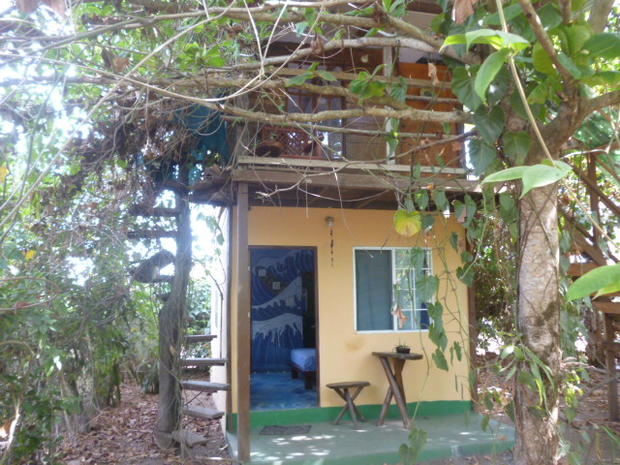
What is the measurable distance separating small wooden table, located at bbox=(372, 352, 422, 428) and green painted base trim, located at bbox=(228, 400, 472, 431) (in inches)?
10.4

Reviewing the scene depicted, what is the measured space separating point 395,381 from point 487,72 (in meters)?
6.34

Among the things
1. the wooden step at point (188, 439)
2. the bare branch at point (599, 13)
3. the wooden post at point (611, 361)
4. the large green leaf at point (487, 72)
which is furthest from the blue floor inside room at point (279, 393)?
the large green leaf at point (487, 72)

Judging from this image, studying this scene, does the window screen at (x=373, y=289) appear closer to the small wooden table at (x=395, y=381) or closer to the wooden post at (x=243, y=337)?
the small wooden table at (x=395, y=381)

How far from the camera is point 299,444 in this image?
19.6 ft

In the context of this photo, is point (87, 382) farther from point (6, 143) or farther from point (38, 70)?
point (38, 70)

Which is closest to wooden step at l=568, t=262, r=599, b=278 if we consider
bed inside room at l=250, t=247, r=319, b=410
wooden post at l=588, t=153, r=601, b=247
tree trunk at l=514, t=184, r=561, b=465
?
wooden post at l=588, t=153, r=601, b=247

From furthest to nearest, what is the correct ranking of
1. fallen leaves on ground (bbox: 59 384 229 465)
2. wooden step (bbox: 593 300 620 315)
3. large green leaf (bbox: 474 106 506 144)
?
wooden step (bbox: 593 300 620 315) < fallen leaves on ground (bbox: 59 384 229 465) < large green leaf (bbox: 474 106 506 144)

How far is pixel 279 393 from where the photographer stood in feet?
26.5

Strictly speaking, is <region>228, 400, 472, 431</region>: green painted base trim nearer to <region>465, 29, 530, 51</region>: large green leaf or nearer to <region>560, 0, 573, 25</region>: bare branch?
<region>560, 0, 573, 25</region>: bare branch

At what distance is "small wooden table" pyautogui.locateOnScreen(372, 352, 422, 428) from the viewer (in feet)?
22.0

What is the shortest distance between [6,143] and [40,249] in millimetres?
1609

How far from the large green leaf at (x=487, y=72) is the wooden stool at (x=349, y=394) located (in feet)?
19.9

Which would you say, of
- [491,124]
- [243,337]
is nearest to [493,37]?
[491,124]

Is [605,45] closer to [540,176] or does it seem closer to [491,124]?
[491,124]
